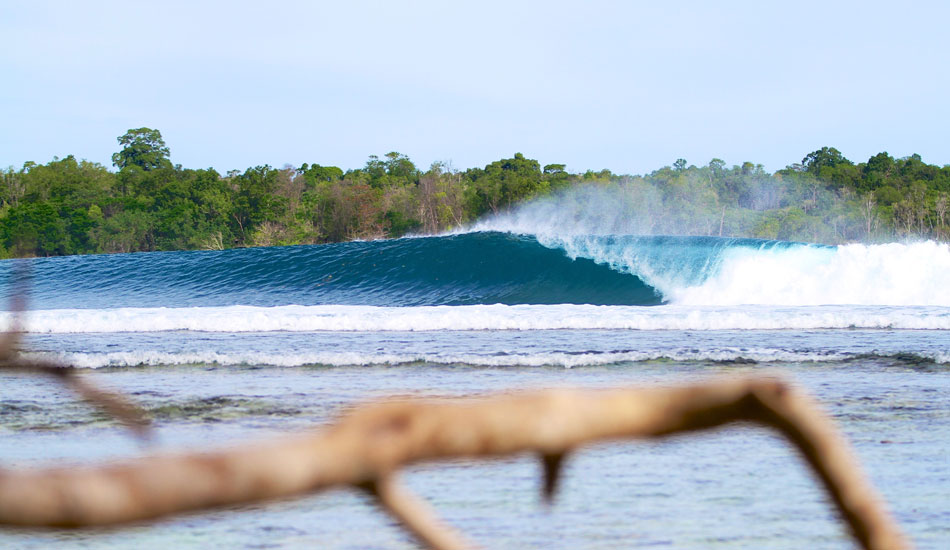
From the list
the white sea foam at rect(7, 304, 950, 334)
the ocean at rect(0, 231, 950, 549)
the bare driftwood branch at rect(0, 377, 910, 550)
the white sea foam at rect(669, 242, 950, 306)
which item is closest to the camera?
the bare driftwood branch at rect(0, 377, 910, 550)

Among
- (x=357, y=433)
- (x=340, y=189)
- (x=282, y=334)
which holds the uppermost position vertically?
(x=340, y=189)

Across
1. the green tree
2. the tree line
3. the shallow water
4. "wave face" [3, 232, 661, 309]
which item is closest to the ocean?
the shallow water

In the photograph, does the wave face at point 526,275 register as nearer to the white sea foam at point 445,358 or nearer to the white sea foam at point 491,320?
the white sea foam at point 491,320

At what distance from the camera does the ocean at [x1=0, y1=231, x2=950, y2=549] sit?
3592 mm

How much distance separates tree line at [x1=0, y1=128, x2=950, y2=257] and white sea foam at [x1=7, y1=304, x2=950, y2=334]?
51.1 m

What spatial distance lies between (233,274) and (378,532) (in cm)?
2508

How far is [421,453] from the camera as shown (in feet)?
1.67

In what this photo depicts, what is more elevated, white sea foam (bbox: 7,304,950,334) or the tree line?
the tree line

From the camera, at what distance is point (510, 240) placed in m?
26.4

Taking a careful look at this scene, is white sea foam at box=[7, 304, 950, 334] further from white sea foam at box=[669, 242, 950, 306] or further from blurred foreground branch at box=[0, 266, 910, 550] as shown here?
blurred foreground branch at box=[0, 266, 910, 550]

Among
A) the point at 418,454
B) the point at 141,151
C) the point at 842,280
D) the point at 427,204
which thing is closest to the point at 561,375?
the point at 418,454

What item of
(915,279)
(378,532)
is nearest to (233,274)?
(915,279)

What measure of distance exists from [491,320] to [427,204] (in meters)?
61.4

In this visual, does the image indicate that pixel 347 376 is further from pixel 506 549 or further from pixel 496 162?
pixel 496 162
